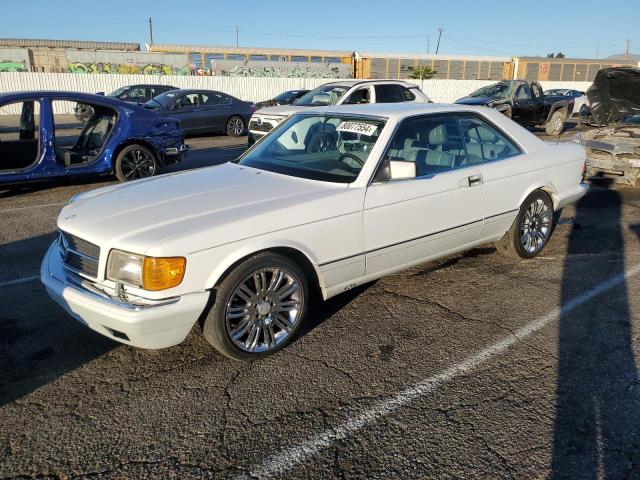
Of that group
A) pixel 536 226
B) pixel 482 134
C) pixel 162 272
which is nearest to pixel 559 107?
pixel 536 226

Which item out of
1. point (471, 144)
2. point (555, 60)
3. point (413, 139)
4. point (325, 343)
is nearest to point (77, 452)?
point (325, 343)

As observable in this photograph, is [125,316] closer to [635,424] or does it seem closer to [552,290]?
[635,424]

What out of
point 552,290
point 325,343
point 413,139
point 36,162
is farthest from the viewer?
point 36,162

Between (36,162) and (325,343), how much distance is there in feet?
19.3

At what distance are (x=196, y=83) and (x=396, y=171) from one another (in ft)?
91.8

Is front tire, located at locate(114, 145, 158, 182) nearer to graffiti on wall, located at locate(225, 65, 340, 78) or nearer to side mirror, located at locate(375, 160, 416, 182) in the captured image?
side mirror, located at locate(375, 160, 416, 182)

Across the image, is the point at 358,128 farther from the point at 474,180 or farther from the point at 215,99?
the point at 215,99

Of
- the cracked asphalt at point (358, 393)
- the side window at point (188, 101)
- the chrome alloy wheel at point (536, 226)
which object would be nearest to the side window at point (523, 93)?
the side window at point (188, 101)

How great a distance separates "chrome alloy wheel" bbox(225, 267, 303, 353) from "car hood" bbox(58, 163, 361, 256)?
12.7 inches

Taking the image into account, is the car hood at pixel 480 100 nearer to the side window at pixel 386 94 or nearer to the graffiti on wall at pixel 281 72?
the side window at pixel 386 94

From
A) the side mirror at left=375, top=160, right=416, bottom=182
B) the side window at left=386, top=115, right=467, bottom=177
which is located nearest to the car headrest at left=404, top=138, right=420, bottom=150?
the side window at left=386, top=115, right=467, bottom=177

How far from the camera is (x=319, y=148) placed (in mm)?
4254

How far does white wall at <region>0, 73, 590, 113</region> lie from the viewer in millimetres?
25281

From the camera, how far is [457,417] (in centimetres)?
280
